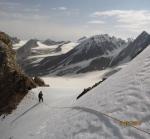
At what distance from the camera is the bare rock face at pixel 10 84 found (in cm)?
5528

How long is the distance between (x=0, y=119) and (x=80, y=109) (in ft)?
88.9

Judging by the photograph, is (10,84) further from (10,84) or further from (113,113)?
(113,113)

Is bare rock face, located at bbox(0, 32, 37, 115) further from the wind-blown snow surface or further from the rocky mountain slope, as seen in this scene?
the wind-blown snow surface

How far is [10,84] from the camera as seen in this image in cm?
6025

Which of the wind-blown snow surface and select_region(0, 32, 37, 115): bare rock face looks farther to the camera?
select_region(0, 32, 37, 115): bare rock face

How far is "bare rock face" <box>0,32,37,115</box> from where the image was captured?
55.3m

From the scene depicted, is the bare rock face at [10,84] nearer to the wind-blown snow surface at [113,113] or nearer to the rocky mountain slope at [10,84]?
the rocky mountain slope at [10,84]

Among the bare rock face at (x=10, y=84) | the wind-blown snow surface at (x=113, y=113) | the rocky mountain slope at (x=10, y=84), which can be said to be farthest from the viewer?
the rocky mountain slope at (x=10, y=84)

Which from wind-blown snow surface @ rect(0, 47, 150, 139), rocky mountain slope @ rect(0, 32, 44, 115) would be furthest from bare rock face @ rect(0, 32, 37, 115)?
wind-blown snow surface @ rect(0, 47, 150, 139)

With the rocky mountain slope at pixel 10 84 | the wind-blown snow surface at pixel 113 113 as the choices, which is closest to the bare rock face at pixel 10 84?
the rocky mountain slope at pixel 10 84

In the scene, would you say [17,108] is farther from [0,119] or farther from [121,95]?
[121,95]

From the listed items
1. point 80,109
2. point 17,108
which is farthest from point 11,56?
point 80,109

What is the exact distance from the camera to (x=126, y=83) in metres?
25.9

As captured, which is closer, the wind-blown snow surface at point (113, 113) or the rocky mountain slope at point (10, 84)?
the wind-blown snow surface at point (113, 113)
